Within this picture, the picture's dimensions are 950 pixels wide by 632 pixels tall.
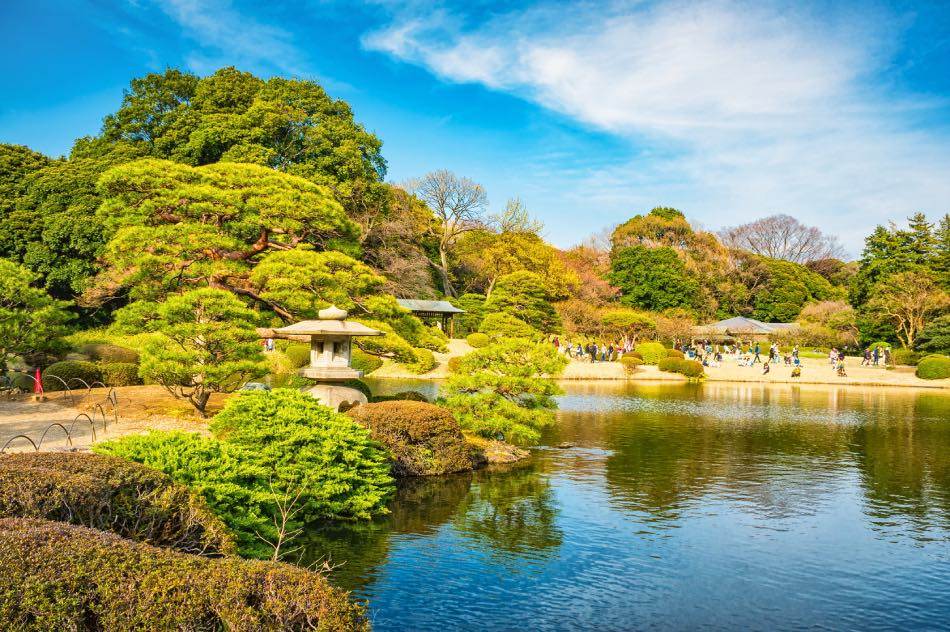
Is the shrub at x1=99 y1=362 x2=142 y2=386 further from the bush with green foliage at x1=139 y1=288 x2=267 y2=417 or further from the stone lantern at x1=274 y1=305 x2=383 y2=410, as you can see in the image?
the stone lantern at x1=274 y1=305 x2=383 y2=410

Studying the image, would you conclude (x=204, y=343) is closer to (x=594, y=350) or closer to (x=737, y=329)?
(x=594, y=350)

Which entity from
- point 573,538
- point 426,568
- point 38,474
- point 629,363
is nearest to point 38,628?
point 38,474

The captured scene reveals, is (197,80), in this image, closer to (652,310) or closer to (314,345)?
(314,345)

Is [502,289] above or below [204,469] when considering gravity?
above

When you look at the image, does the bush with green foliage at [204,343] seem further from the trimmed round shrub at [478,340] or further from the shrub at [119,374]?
the trimmed round shrub at [478,340]

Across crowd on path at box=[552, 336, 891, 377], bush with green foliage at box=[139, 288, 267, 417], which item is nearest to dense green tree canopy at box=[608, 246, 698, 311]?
crowd on path at box=[552, 336, 891, 377]

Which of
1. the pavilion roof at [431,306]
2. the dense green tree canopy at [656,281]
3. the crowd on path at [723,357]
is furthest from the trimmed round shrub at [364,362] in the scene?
the dense green tree canopy at [656,281]

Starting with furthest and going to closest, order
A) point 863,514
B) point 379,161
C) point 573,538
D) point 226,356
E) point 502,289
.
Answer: point 502,289 < point 379,161 < point 226,356 < point 863,514 < point 573,538

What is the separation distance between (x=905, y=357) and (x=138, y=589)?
43583 mm

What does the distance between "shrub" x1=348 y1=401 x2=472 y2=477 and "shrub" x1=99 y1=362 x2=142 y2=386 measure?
10.0 meters

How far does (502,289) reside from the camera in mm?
41156

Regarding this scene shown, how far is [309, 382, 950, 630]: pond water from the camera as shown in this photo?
7082mm

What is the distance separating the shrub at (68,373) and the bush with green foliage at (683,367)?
2684cm

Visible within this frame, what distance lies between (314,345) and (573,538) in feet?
23.3
